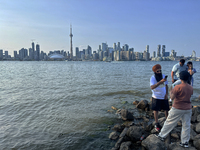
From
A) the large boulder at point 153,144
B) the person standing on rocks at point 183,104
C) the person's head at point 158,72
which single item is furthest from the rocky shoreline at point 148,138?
the person's head at point 158,72

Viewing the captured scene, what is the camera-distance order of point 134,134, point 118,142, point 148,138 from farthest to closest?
point 134,134 → point 118,142 → point 148,138

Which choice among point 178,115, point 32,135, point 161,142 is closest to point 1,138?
point 32,135

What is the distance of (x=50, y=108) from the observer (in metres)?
9.14

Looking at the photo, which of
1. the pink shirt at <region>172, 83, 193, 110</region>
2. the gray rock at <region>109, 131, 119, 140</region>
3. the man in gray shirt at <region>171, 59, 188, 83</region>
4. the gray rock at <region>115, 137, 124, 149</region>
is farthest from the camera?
the man in gray shirt at <region>171, 59, 188, 83</region>

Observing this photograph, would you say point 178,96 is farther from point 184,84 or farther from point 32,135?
point 32,135

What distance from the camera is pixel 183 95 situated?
380cm

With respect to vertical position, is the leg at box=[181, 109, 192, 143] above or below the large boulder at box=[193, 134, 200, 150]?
above

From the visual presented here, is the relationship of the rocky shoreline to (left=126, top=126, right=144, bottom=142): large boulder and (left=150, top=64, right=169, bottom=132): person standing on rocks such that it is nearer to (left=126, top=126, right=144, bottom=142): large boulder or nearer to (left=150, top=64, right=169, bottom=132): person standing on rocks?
(left=126, top=126, right=144, bottom=142): large boulder

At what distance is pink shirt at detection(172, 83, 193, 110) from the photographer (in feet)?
12.4


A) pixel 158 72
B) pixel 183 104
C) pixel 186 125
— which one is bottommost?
pixel 186 125

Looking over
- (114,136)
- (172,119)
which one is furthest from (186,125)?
(114,136)

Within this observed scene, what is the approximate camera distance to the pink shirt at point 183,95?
378cm

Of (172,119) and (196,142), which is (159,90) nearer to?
(172,119)

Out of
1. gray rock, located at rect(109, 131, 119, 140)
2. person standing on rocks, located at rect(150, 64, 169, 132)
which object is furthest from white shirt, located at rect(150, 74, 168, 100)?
gray rock, located at rect(109, 131, 119, 140)
